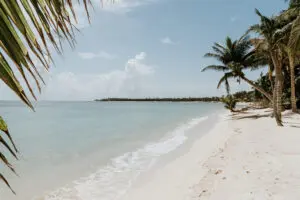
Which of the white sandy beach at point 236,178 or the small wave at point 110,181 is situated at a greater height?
the white sandy beach at point 236,178

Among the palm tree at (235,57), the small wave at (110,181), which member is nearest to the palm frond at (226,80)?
the palm tree at (235,57)

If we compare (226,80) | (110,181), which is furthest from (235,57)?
(110,181)

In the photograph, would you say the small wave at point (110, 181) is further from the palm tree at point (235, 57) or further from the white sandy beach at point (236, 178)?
the palm tree at point (235, 57)

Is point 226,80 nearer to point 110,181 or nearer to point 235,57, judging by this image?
point 235,57

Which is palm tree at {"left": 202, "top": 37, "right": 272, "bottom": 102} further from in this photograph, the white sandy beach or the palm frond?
the white sandy beach

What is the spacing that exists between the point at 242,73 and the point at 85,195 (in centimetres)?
1435

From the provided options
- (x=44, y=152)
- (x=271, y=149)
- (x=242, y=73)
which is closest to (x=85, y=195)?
(x=271, y=149)

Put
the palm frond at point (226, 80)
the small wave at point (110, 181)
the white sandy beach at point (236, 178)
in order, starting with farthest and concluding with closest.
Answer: the palm frond at point (226, 80)
the small wave at point (110, 181)
the white sandy beach at point (236, 178)

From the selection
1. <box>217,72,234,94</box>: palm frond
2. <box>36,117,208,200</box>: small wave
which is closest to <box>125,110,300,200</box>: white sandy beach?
<box>36,117,208,200</box>: small wave

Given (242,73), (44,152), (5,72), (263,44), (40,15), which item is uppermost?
(263,44)

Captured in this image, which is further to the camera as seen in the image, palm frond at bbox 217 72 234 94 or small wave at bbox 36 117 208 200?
palm frond at bbox 217 72 234 94

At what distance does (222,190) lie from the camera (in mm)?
3795

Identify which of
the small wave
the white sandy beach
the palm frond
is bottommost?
the small wave

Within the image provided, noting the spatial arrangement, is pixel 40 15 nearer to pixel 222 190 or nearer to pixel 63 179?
pixel 222 190
